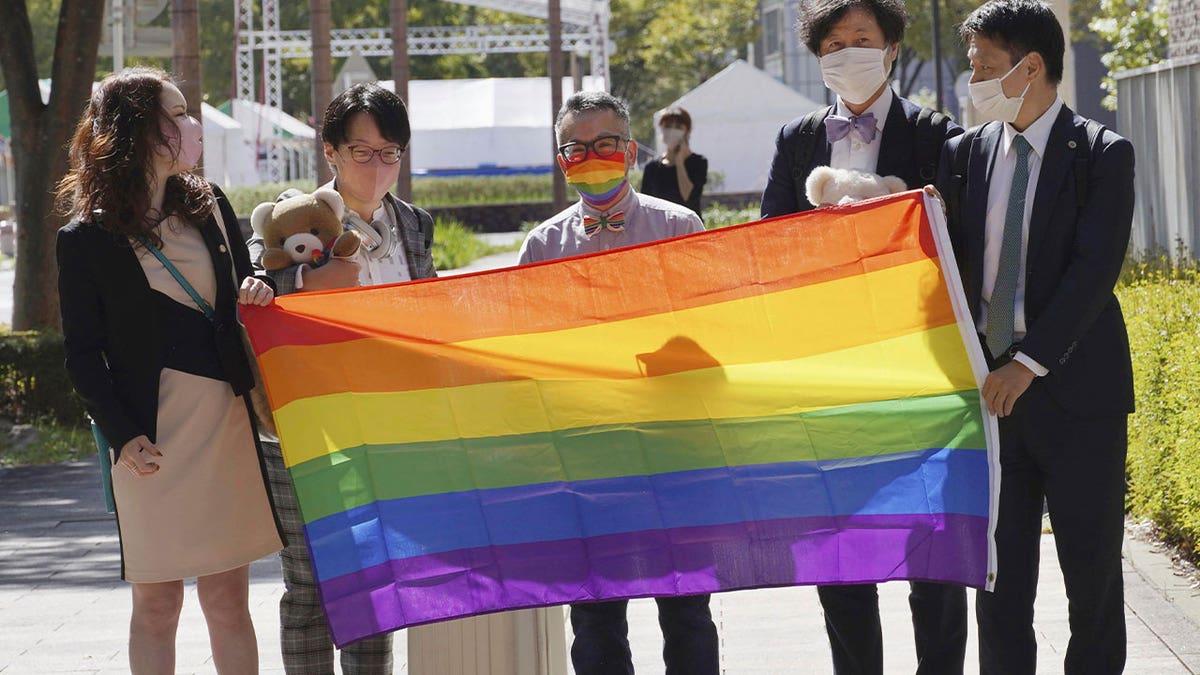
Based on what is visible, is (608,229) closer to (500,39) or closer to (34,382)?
(34,382)

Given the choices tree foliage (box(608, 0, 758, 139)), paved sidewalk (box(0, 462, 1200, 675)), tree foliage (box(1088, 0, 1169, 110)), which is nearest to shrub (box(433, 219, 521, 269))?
tree foliage (box(1088, 0, 1169, 110))

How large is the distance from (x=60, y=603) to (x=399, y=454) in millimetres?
3775

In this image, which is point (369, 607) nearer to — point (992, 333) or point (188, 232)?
point (188, 232)

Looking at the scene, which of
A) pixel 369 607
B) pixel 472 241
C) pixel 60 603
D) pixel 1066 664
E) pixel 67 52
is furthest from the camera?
pixel 472 241

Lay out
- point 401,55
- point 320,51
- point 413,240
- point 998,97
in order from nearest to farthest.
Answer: point 998,97, point 413,240, point 320,51, point 401,55

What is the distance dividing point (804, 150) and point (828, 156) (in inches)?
3.1

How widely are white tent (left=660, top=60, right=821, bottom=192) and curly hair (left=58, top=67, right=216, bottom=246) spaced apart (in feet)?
137

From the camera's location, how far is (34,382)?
13.0 m

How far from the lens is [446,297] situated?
4.58 metres

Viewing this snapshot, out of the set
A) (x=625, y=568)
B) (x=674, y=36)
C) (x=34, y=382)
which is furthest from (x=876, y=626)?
(x=674, y=36)

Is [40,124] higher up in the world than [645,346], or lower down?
higher up

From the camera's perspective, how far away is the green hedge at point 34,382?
12898mm

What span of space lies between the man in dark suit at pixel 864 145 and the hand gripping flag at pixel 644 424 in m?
0.34

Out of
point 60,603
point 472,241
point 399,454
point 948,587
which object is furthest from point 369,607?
point 472,241
